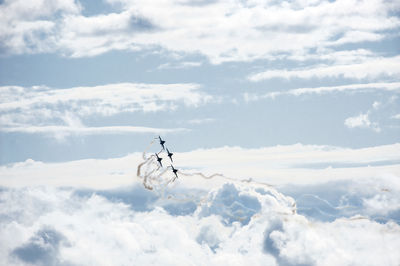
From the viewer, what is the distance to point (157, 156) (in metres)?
127

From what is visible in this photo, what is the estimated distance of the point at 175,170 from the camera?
5133 inches

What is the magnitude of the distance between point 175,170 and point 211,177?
62.3 feet

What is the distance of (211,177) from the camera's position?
114625mm

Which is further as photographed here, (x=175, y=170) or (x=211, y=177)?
(x=175, y=170)

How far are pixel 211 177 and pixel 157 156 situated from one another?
21.0 meters

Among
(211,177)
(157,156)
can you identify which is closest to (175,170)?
(157,156)

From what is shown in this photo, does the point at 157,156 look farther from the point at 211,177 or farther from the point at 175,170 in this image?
the point at 211,177

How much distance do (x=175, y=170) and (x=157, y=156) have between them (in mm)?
7465

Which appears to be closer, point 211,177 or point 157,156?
point 211,177
